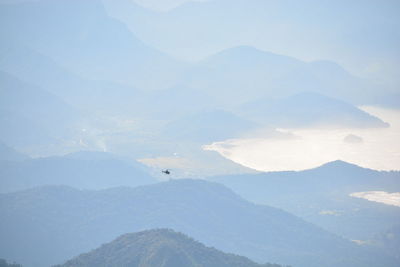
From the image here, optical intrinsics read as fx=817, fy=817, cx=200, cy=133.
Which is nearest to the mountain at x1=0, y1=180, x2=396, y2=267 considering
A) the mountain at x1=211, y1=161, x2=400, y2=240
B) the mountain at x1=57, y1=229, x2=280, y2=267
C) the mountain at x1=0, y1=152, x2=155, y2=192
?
the mountain at x1=211, y1=161, x2=400, y2=240

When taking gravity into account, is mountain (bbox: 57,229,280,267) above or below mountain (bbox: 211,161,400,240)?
below

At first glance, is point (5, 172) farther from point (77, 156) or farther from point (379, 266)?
point (379, 266)

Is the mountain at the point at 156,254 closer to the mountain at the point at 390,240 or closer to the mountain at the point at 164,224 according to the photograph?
the mountain at the point at 164,224

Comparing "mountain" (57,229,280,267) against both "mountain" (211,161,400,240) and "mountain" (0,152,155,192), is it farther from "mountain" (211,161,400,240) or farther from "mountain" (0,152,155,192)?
"mountain" (0,152,155,192)

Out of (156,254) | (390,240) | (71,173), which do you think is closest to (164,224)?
(156,254)

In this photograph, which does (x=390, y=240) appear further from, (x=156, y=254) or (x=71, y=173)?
(x=71, y=173)

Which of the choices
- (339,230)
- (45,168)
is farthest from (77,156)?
(339,230)
